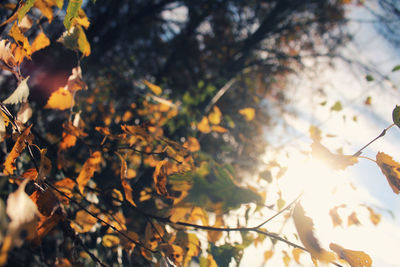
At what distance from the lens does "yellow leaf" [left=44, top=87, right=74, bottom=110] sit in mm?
855

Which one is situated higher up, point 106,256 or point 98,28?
point 98,28

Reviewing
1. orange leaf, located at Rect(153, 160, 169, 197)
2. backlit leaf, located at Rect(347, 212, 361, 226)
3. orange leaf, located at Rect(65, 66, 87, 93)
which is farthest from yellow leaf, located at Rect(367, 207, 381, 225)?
orange leaf, located at Rect(65, 66, 87, 93)

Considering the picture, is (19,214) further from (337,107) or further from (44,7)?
(337,107)

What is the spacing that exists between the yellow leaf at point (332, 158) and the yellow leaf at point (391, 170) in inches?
2.6

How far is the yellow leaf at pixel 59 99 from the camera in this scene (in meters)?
0.85

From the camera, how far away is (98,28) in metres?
3.88

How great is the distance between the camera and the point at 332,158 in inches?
23.5

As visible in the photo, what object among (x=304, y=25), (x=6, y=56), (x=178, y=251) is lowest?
(x=178, y=251)

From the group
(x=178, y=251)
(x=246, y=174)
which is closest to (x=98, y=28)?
(x=178, y=251)

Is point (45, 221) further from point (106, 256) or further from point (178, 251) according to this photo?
point (106, 256)

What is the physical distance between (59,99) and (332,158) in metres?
0.98

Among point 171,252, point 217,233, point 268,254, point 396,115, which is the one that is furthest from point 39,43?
point 268,254

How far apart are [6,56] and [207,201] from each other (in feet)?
2.04

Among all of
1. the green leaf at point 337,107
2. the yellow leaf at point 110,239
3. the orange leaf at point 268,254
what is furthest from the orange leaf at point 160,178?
the green leaf at point 337,107
